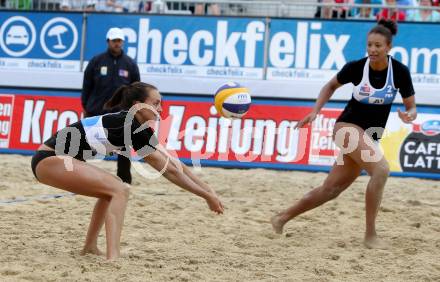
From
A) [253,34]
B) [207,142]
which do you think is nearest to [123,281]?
[207,142]

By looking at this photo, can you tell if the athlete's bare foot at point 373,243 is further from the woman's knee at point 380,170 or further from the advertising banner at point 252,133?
the advertising banner at point 252,133

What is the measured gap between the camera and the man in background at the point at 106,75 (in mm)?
9992

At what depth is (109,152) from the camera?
559 cm

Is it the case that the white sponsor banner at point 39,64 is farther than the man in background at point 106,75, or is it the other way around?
the white sponsor banner at point 39,64

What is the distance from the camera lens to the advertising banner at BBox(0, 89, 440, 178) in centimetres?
1134

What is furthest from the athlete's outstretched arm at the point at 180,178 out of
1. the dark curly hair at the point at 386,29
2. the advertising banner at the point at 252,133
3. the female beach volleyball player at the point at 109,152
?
the advertising banner at the point at 252,133

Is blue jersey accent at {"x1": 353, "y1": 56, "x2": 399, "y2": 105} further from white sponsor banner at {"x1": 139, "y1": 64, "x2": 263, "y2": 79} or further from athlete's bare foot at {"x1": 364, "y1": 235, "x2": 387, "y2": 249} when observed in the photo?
white sponsor banner at {"x1": 139, "y1": 64, "x2": 263, "y2": 79}

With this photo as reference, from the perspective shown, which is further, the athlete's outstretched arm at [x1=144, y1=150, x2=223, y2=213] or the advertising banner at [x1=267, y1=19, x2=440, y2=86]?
the advertising banner at [x1=267, y1=19, x2=440, y2=86]

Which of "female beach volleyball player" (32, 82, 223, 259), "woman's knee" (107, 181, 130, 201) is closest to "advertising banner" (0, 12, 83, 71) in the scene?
"female beach volleyball player" (32, 82, 223, 259)

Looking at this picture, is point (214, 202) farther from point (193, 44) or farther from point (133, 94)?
point (193, 44)

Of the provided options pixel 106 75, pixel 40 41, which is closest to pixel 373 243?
pixel 106 75

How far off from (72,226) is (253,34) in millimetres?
6085

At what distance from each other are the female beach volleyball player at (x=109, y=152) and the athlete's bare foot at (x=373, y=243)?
1801mm

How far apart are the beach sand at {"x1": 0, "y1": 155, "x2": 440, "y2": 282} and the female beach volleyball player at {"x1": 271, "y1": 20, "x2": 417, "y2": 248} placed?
523 mm
